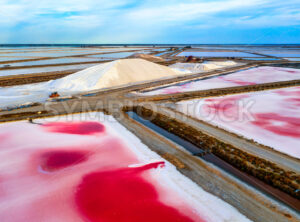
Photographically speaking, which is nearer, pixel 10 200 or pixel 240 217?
pixel 240 217

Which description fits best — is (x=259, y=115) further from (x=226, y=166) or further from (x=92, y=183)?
(x=92, y=183)

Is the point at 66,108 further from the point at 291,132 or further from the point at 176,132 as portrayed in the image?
the point at 291,132

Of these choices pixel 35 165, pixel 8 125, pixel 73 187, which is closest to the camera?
pixel 73 187

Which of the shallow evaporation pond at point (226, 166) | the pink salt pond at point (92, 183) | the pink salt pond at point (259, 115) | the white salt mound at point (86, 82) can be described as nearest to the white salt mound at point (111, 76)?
the white salt mound at point (86, 82)

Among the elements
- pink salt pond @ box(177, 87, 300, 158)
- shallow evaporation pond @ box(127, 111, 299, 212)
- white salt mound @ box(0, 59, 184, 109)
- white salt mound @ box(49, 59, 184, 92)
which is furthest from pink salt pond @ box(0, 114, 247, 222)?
white salt mound @ box(49, 59, 184, 92)

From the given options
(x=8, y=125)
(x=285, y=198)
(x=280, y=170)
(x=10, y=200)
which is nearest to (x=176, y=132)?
(x=280, y=170)

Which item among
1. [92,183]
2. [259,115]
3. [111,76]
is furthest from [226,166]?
[111,76]
